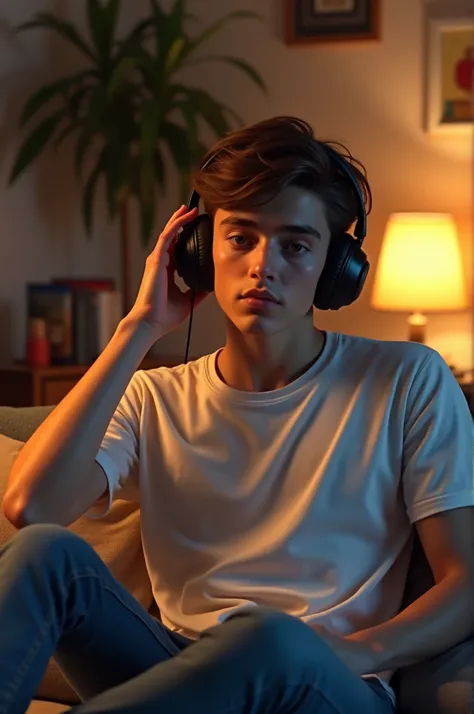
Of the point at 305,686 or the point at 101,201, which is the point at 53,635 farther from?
the point at 101,201

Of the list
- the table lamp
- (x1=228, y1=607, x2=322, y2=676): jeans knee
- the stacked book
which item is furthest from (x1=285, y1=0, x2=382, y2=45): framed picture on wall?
(x1=228, y1=607, x2=322, y2=676): jeans knee

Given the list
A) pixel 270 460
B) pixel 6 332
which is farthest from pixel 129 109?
pixel 270 460

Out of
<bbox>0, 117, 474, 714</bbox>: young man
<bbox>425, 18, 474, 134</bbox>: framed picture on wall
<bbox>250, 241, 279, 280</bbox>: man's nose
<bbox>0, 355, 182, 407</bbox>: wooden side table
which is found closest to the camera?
<bbox>0, 117, 474, 714</bbox>: young man

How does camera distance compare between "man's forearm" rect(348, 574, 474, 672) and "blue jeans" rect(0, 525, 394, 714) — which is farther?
"man's forearm" rect(348, 574, 474, 672)

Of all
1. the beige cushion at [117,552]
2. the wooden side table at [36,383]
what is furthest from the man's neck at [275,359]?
the wooden side table at [36,383]

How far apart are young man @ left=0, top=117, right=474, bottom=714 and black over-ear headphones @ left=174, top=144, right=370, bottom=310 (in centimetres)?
2

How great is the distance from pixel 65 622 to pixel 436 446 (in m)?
0.48

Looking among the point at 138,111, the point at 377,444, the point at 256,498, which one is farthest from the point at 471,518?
the point at 138,111

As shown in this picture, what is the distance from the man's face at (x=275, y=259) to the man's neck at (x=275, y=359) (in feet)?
0.13

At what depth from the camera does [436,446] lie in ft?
4.21

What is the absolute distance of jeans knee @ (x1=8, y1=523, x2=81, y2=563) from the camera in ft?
3.62

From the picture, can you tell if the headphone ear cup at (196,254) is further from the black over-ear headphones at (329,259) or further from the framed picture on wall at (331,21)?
the framed picture on wall at (331,21)

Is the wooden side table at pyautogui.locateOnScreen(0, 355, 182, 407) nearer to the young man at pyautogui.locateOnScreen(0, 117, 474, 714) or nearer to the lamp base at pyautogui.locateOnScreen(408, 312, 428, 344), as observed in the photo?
the lamp base at pyautogui.locateOnScreen(408, 312, 428, 344)

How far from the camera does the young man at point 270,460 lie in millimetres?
1215
